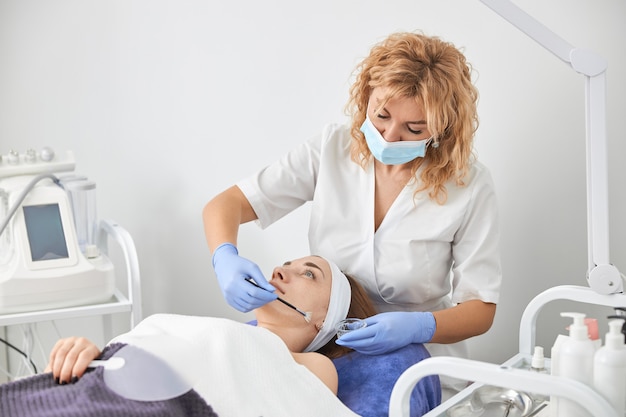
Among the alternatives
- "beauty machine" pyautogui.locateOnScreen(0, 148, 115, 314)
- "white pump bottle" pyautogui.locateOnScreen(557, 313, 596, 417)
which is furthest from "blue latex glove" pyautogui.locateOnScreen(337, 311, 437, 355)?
"beauty machine" pyautogui.locateOnScreen(0, 148, 115, 314)

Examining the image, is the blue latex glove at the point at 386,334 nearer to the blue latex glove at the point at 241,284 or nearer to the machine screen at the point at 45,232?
the blue latex glove at the point at 241,284

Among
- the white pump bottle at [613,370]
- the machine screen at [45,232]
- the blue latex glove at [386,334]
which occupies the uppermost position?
the machine screen at [45,232]

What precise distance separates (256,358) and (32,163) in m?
1.16

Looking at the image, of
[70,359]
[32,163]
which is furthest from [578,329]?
[32,163]

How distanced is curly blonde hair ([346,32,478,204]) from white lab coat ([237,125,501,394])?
0.05m

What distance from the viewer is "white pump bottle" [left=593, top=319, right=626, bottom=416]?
1.19 m

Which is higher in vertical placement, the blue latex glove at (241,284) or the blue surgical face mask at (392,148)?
the blue surgical face mask at (392,148)

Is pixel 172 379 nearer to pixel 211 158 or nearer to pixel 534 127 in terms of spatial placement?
pixel 534 127

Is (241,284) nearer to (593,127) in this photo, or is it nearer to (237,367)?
(237,367)

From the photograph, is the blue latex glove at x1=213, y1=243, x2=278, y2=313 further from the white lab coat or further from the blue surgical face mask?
the blue surgical face mask

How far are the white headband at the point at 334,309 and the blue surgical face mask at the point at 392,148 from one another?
10.8 inches

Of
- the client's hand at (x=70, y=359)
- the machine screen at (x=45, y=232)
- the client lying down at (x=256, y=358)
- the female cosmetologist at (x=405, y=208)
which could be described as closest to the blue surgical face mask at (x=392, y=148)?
the female cosmetologist at (x=405, y=208)

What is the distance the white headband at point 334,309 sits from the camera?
1.73m

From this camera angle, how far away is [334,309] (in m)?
1.74
